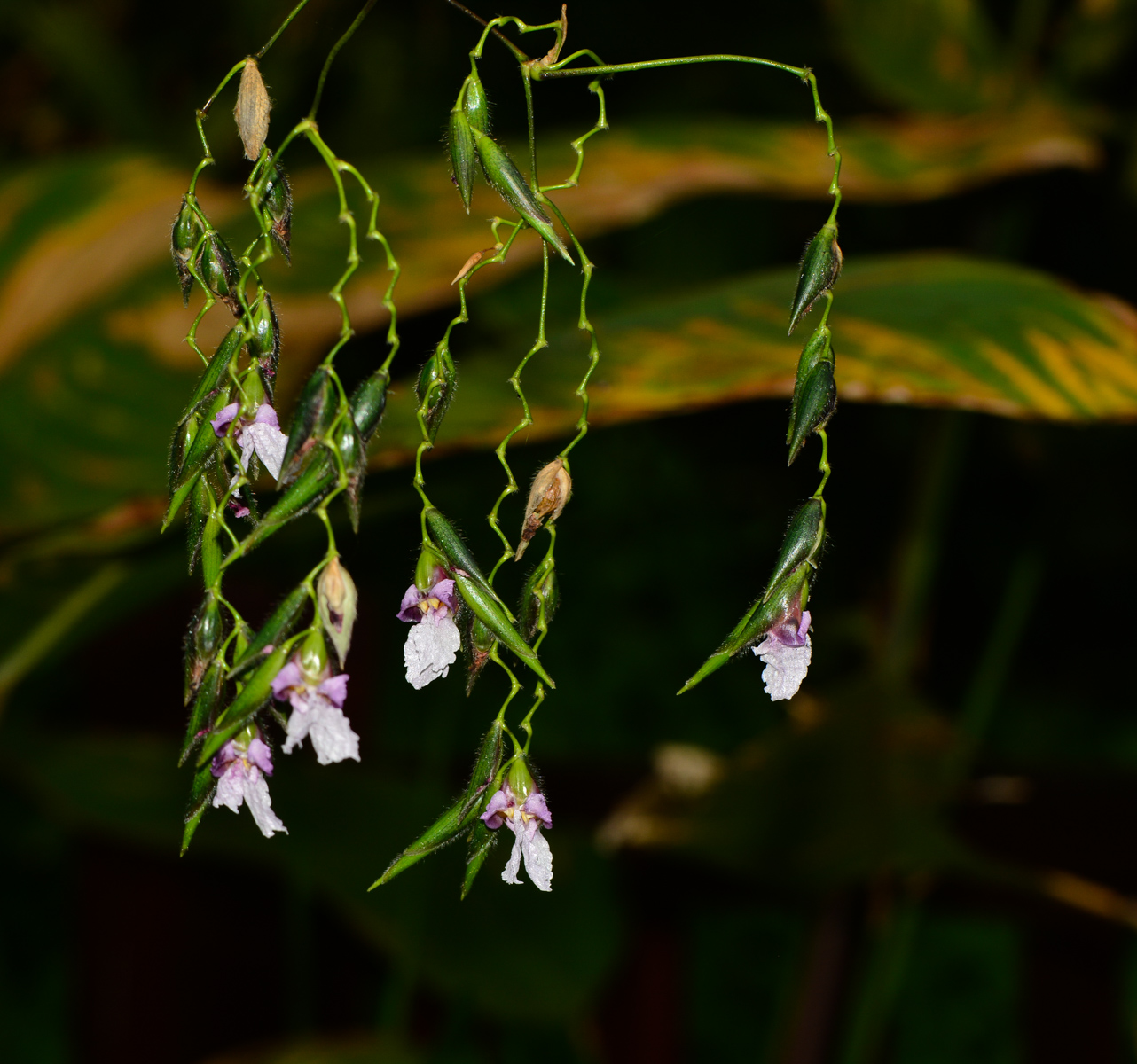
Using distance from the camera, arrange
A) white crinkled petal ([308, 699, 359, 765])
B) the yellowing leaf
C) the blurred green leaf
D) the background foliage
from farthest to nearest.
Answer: the blurred green leaf
the background foliage
the yellowing leaf
white crinkled petal ([308, 699, 359, 765])

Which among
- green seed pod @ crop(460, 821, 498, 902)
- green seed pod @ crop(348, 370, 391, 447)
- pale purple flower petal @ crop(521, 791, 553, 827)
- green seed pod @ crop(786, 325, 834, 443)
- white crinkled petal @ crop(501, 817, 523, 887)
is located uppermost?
green seed pod @ crop(786, 325, 834, 443)

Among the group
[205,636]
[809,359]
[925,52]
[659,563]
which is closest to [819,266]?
[809,359]

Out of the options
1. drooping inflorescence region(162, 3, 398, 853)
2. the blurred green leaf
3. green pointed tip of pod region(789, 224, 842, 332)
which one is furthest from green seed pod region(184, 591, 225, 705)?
the blurred green leaf

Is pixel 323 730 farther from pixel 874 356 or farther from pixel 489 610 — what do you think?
pixel 874 356

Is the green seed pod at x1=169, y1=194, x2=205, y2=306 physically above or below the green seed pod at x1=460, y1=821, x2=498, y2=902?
above

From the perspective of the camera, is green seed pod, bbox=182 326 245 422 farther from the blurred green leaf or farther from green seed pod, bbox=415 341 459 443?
the blurred green leaf

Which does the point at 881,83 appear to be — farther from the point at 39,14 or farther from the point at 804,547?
the point at 39,14

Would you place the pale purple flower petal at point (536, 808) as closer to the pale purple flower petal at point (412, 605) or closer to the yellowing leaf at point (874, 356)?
the pale purple flower petal at point (412, 605)

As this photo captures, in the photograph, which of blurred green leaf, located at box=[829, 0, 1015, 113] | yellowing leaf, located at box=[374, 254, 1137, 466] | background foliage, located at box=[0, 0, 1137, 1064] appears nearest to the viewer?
yellowing leaf, located at box=[374, 254, 1137, 466]

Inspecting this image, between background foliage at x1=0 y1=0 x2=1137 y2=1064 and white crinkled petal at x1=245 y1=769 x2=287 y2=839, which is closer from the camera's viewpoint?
white crinkled petal at x1=245 y1=769 x2=287 y2=839
